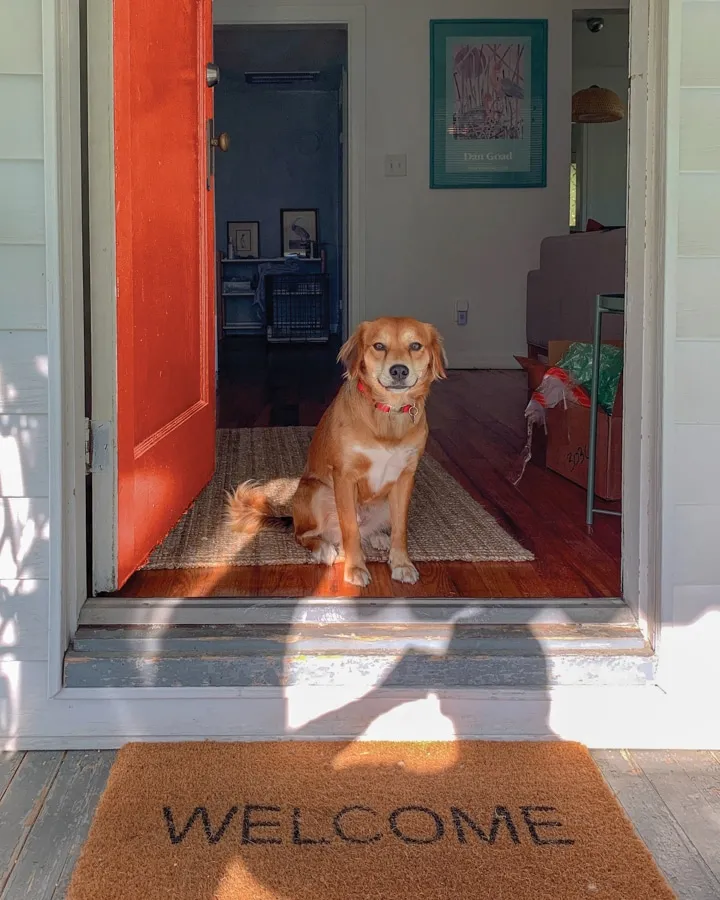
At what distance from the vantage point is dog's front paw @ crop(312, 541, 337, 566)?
7.48 ft

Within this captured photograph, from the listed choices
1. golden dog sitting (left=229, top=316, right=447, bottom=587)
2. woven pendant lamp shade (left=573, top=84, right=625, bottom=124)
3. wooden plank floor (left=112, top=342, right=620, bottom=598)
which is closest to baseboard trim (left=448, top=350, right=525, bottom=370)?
wooden plank floor (left=112, top=342, right=620, bottom=598)

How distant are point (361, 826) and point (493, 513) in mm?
1525

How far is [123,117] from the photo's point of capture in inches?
71.6

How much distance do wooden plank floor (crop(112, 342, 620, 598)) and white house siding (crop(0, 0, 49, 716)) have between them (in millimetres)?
305

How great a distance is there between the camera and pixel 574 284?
15.5 feet

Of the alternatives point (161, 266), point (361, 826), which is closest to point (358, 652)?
point (361, 826)

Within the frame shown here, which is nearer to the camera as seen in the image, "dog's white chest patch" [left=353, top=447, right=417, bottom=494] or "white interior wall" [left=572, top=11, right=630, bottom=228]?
"dog's white chest patch" [left=353, top=447, right=417, bottom=494]

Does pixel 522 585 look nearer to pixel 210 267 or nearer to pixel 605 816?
pixel 605 816

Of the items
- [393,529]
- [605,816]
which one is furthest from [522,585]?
[605,816]

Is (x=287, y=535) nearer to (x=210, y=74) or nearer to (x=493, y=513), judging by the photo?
(x=493, y=513)

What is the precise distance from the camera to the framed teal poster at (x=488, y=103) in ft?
21.2

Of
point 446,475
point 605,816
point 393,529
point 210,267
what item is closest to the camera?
point 605,816

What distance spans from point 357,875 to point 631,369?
0.97 meters

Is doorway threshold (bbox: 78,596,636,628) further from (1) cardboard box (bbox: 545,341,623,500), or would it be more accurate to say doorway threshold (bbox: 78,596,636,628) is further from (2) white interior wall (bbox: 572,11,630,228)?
(2) white interior wall (bbox: 572,11,630,228)
